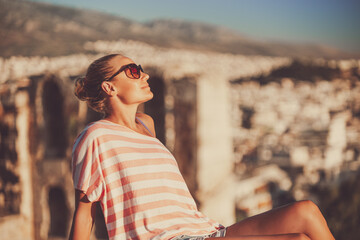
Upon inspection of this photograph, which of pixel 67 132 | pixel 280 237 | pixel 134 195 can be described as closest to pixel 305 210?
pixel 280 237

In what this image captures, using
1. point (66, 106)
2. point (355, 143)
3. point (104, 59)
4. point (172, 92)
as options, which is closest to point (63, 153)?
point (66, 106)

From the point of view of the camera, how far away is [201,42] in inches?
1549

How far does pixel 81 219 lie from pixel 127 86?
612 mm

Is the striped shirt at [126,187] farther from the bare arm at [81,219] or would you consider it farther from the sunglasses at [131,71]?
the sunglasses at [131,71]

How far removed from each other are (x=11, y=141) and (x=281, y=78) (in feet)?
112

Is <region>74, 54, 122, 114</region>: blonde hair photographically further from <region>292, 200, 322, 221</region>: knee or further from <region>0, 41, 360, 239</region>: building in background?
<region>0, 41, 360, 239</region>: building in background

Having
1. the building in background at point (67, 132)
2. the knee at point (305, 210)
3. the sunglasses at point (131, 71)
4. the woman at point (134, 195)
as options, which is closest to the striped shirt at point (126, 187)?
the woman at point (134, 195)

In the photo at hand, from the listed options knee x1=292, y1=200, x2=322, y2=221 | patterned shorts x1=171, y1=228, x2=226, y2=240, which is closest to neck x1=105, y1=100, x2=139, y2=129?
patterned shorts x1=171, y1=228, x2=226, y2=240

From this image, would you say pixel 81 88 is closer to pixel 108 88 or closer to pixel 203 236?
pixel 108 88

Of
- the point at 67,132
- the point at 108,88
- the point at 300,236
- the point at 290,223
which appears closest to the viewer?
the point at 300,236

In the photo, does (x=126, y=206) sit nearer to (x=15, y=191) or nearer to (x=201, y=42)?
(x=15, y=191)

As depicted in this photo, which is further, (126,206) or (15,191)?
(15,191)

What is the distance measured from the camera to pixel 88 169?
1557 mm

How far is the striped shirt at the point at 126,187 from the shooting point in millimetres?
1571
